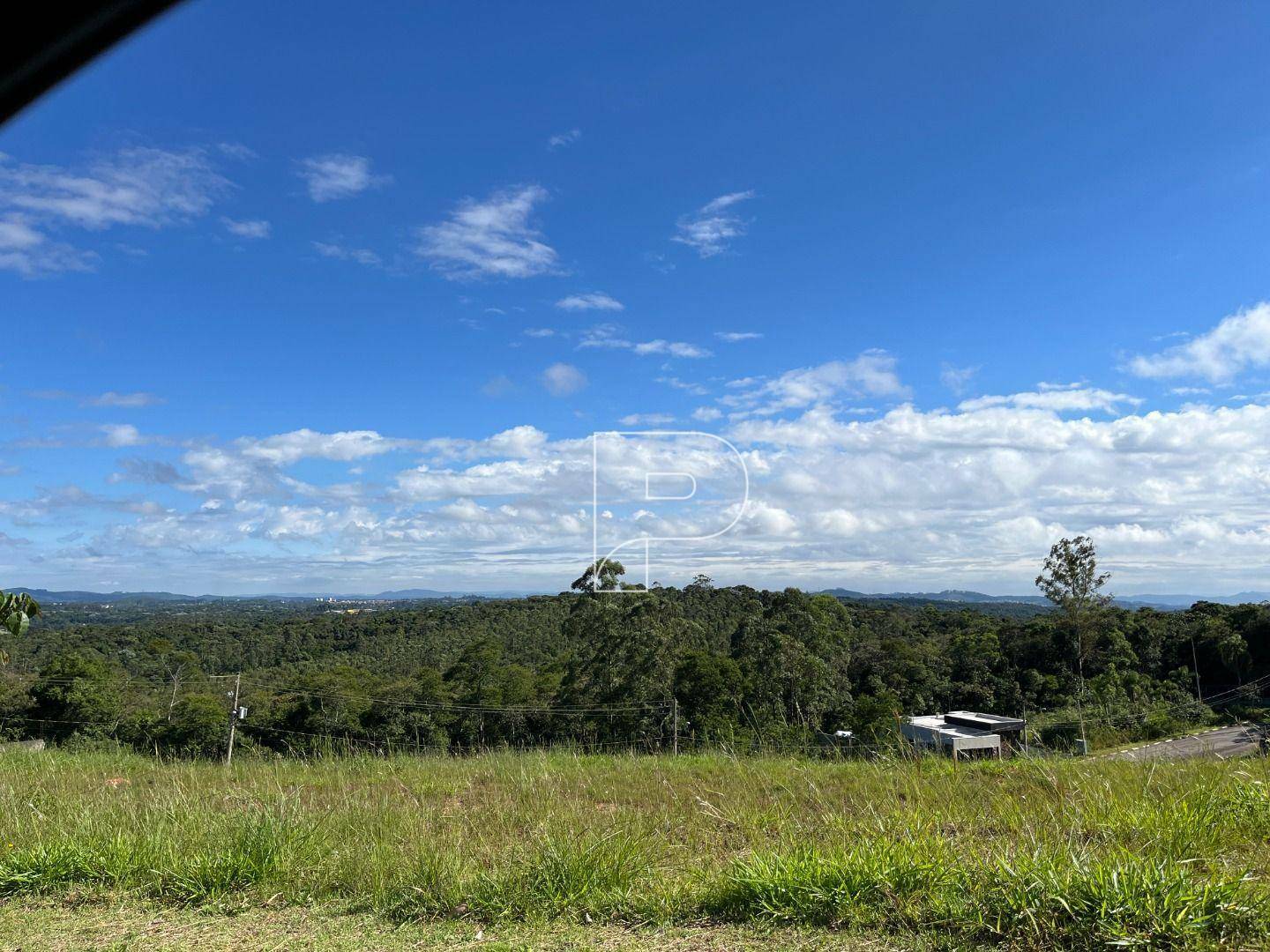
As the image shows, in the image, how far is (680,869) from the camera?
3658 mm

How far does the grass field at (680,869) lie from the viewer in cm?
284

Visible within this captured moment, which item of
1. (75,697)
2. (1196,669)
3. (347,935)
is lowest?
(75,697)

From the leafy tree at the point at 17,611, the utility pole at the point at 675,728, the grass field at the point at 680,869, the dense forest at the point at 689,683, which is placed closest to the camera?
the grass field at the point at 680,869

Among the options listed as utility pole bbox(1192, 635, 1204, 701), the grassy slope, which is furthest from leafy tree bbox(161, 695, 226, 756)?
utility pole bbox(1192, 635, 1204, 701)

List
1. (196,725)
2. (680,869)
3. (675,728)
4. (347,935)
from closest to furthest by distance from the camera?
(347,935), (680,869), (675,728), (196,725)

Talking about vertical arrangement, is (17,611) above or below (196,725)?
above

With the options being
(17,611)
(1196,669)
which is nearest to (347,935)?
(17,611)

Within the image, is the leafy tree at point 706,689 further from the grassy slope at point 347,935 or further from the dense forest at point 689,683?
the grassy slope at point 347,935

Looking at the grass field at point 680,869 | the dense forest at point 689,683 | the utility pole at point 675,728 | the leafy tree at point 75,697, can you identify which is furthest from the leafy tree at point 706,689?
the grass field at point 680,869

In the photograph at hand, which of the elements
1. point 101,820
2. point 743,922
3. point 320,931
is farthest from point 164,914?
point 743,922

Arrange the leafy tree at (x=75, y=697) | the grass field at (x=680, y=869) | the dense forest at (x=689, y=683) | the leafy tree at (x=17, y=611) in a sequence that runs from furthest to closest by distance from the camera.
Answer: the leafy tree at (x=75, y=697)
the dense forest at (x=689, y=683)
the leafy tree at (x=17, y=611)
the grass field at (x=680, y=869)

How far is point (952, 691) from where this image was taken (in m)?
32.7

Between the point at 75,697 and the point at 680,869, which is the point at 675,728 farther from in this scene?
the point at 75,697

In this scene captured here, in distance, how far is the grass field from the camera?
2.84 metres
